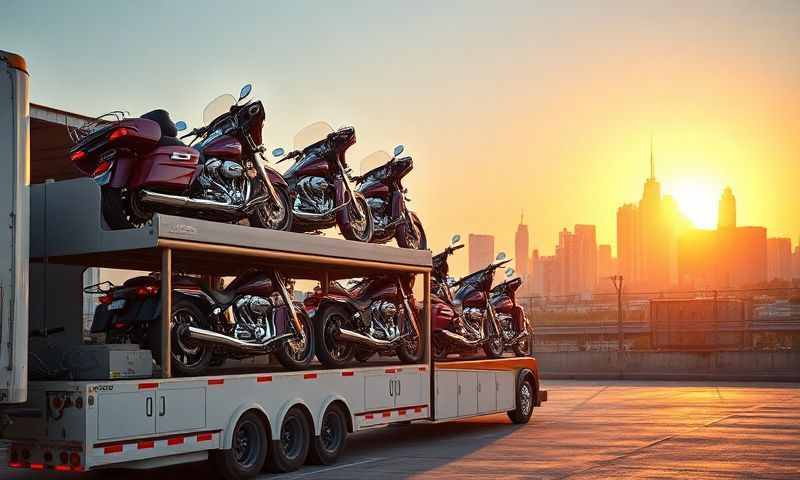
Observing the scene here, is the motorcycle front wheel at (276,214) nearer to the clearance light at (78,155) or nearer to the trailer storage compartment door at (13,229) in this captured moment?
the clearance light at (78,155)

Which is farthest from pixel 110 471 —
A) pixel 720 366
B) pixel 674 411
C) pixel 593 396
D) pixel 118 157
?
pixel 720 366

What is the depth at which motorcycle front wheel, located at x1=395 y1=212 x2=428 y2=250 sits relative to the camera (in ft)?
54.6

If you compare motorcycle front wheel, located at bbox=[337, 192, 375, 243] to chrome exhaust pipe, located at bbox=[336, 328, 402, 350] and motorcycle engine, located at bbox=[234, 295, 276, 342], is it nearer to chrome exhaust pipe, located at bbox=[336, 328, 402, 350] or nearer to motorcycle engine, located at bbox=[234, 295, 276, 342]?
chrome exhaust pipe, located at bbox=[336, 328, 402, 350]

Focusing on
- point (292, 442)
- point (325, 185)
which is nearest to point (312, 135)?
point (325, 185)

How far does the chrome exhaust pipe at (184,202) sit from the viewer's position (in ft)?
37.8

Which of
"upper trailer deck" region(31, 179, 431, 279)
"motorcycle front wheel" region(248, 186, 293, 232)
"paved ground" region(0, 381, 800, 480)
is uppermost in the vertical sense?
"motorcycle front wheel" region(248, 186, 293, 232)

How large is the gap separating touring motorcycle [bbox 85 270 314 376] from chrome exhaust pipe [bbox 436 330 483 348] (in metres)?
4.33

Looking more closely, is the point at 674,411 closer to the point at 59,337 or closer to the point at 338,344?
the point at 338,344

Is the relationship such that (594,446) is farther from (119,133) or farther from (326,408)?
(119,133)

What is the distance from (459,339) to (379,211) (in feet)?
9.03

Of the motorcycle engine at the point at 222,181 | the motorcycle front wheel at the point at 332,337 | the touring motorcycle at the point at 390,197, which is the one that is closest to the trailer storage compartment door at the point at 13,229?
the motorcycle engine at the point at 222,181

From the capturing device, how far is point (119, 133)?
11.4 metres

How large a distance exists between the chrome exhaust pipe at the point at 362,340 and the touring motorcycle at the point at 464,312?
231 centimetres

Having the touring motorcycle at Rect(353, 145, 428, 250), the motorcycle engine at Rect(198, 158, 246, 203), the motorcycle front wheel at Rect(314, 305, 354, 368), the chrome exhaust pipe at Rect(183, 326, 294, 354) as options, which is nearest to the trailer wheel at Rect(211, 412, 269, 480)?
the chrome exhaust pipe at Rect(183, 326, 294, 354)
